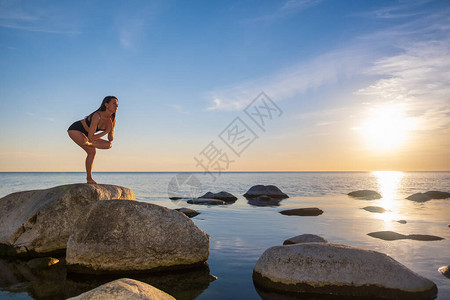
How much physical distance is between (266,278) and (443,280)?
3074mm

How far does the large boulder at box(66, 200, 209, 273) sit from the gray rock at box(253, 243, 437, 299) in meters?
1.67

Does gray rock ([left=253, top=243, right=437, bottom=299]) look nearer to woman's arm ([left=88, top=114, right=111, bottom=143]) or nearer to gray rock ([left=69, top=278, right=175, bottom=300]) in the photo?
gray rock ([left=69, top=278, right=175, bottom=300])

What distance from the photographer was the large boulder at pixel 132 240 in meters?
6.24

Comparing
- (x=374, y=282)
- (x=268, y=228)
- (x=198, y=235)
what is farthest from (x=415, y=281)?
(x=268, y=228)

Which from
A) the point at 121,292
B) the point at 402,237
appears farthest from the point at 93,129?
the point at 402,237

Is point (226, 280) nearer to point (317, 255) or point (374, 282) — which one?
point (317, 255)

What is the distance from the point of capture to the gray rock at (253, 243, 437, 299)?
5.00 metres

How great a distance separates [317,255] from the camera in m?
5.46

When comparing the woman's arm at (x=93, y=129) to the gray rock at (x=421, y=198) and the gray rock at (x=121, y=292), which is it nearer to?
the gray rock at (x=121, y=292)

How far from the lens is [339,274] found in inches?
204

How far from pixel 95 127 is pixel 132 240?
3.79m

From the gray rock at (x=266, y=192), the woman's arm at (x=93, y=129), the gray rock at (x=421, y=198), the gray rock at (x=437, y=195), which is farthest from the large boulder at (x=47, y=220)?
the gray rock at (x=437, y=195)

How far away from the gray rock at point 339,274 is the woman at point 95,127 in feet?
18.8

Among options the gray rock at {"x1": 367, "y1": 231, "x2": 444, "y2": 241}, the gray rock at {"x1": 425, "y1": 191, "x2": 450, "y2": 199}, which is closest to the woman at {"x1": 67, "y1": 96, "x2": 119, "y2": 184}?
the gray rock at {"x1": 367, "y1": 231, "x2": 444, "y2": 241}
